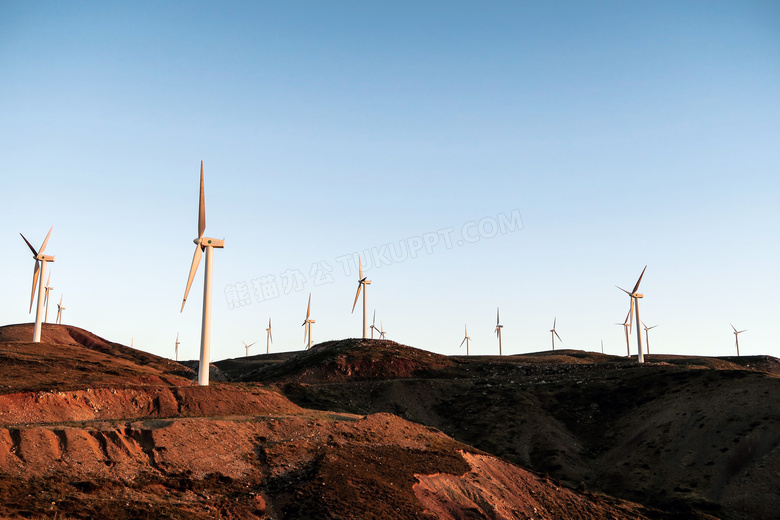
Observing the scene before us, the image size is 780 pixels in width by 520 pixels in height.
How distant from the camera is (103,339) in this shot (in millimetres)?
160625

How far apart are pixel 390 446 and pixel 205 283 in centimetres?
2681

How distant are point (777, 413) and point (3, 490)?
2958 inches

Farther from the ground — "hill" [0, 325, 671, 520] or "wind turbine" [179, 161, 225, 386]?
"wind turbine" [179, 161, 225, 386]

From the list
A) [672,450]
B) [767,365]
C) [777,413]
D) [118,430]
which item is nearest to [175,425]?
[118,430]

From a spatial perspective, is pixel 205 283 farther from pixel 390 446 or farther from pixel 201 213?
pixel 390 446

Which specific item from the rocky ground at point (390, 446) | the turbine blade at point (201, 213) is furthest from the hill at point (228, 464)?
the turbine blade at point (201, 213)

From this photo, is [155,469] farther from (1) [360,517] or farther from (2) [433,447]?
(2) [433,447]

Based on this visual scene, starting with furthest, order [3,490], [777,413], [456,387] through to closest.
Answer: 1. [456,387]
2. [777,413]
3. [3,490]

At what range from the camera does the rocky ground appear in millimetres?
38312

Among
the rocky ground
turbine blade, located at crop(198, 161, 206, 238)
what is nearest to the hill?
the rocky ground

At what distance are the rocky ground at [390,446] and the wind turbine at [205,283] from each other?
3.28m

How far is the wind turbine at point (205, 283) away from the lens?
6538 centimetres

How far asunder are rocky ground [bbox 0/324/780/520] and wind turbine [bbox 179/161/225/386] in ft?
10.8

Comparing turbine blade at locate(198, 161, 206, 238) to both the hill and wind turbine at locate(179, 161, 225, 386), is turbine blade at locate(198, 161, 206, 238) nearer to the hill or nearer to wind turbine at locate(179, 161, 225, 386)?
wind turbine at locate(179, 161, 225, 386)
